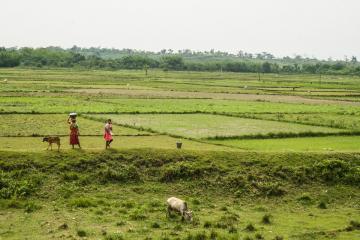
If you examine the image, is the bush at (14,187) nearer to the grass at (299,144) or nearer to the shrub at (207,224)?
the shrub at (207,224)

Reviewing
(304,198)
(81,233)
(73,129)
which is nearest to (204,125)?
(73,129)

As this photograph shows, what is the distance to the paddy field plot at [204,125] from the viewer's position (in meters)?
29.0

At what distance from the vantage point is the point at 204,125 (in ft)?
105

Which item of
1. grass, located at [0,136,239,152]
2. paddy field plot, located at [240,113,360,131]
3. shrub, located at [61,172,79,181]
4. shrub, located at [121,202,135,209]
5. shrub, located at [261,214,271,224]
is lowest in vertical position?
shrub, located at [261,214,271,224]

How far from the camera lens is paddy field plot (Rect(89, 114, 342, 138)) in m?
29.0

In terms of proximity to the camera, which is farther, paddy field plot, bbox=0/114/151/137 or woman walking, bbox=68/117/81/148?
paddy field plot, bbox=0/114/151/137

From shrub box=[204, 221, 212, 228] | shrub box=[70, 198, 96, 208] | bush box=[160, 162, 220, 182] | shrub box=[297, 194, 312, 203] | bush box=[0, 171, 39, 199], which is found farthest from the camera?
bush box=[160, 162, 220, 182]

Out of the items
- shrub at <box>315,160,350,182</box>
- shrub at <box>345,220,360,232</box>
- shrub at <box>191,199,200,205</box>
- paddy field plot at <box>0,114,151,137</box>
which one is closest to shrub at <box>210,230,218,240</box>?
shrub at <box>191,199,200,205</box>

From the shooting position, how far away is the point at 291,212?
18234mm

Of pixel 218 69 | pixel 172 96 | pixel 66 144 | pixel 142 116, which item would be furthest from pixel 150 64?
pixel 66 144

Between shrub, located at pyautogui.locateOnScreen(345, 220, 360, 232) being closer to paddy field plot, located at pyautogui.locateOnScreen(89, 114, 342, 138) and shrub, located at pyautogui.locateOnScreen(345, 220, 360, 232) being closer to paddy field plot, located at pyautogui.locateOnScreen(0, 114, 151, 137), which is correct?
paddy field plot, located at pyautogui.locateOnScreen(89, 114, 342, 138)

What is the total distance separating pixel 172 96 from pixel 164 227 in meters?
39.2

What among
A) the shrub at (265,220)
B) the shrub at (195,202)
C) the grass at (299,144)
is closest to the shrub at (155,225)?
the shrub at (195,202)

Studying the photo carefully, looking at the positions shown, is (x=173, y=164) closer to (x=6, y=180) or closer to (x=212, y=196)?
(x=212, y=196)
